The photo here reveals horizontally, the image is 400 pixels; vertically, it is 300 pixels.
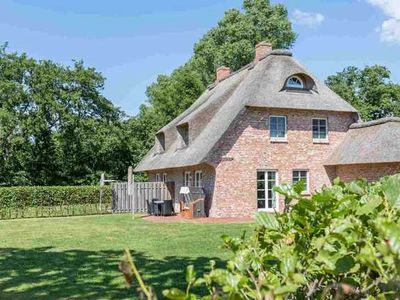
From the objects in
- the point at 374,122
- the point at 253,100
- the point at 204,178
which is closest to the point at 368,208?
the point at 253,100

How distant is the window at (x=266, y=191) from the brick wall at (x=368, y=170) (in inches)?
146

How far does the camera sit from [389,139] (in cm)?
2211

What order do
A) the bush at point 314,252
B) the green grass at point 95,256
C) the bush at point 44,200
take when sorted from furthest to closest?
the bush at point 44,200 → the green grass at point 95,256 → the bush at point 314,252

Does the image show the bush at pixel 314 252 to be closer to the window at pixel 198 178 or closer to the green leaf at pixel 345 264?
the green leaf at pixel 345 264

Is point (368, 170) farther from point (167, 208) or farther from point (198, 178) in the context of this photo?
point (167, 208)

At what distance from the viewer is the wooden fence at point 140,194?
1127 inches

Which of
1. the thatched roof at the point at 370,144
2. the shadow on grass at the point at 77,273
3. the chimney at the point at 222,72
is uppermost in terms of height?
the chimney at the point at 222,72

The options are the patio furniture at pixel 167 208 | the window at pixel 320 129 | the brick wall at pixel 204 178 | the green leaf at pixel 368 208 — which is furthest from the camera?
the patio furniture at pixel 167 208

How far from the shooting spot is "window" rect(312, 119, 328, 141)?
24.9 meters

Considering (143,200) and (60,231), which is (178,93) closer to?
(143,200)

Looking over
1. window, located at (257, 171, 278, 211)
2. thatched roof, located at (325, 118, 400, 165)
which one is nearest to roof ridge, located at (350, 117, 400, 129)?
thatched roof, located at (325, 118, 400, 165)

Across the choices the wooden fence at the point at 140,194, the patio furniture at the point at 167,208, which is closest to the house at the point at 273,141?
the patio furniture at the point at 167,208

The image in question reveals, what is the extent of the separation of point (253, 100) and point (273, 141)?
2341 millimetres

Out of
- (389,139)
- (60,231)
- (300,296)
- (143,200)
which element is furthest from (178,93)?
(300,296)
